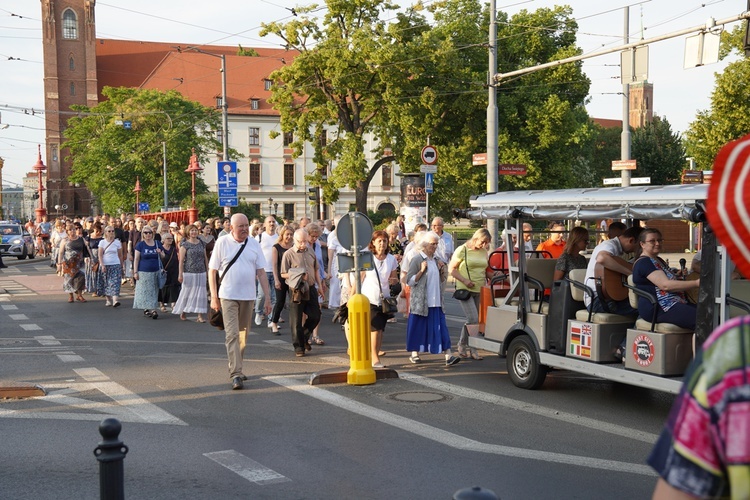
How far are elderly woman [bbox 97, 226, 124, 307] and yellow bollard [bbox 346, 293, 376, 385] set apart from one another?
1101cm

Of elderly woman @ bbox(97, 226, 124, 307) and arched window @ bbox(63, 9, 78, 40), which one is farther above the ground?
A: arched window @ bbox(63, 9, 78, 40)

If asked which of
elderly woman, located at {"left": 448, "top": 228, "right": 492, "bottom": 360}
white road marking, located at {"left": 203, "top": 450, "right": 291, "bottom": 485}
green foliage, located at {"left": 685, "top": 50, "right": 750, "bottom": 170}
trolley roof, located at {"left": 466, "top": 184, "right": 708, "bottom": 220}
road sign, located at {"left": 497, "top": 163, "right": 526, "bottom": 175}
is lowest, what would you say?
white road marking, located at {"left": 203, "top": 450, "right": 291, "bottom": 485}

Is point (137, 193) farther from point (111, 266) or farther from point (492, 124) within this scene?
point (111, 266)

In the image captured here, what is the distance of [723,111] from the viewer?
34.1 m

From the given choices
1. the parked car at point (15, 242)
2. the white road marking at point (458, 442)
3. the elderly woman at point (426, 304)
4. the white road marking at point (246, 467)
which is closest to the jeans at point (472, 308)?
the elderly woman at point (426, 304)

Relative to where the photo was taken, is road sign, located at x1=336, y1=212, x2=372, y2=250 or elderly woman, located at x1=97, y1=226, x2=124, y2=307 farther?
elderly woman, located at x1=97, y1=226, x2=124, y2=307

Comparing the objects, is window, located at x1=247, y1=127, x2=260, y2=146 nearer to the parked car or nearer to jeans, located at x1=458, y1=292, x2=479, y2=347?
the parked car

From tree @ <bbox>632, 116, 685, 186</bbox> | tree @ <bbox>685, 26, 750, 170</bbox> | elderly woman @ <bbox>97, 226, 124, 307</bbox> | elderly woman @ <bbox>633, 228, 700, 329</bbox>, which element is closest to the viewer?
elderly woman @ <bbox>633, 228, 700, 329</bbox>

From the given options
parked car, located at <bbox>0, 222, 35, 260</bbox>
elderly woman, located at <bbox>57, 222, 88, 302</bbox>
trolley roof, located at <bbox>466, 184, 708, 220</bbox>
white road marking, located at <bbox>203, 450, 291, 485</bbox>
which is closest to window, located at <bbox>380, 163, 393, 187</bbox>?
parked car, located at <bbox>0, 222, 35, 260</bbox>

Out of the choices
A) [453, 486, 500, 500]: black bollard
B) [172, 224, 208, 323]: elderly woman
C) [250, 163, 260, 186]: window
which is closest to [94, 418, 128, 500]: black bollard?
[453, 486, 500, 500]: black bollard

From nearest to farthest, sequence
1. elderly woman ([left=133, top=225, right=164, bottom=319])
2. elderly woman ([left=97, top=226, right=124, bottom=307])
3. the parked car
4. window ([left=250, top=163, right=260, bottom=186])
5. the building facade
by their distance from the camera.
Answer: elderly woman ([left=133, top=225, right=164, bottom=319]), elderly woman ([left=97, top=226, right=124, bottom=307]), the parked car, the building facade, window ([left=250, top=163, right=260, bottom=186])

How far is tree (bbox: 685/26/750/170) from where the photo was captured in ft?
109

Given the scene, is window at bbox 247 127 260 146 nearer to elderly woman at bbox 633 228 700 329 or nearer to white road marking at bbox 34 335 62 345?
white road marking at bbox 34 335 62 345

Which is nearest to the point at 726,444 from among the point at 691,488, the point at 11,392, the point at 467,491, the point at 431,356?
the point at 691,488
